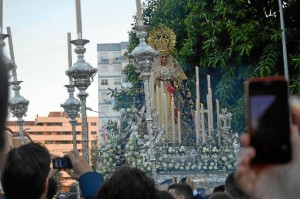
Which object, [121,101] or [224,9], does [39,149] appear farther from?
[121,101]

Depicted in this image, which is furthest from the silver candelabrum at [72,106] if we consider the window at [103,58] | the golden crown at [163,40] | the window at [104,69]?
the window at [103,58]

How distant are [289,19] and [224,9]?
2584 millimetres

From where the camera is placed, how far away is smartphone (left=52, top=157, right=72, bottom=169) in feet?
12.7

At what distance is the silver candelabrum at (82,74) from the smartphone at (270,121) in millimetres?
10644

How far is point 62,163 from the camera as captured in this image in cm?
394

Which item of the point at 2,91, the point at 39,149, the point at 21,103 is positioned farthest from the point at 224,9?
the point at 2,91

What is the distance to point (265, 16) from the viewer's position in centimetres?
3294

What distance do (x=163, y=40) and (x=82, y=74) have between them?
21.4 meters

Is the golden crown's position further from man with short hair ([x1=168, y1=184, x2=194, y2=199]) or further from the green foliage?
man with short hair ([x1=168, y1=184, x2=194, y2=199])

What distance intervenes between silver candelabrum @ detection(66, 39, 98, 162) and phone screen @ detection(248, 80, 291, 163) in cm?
1065

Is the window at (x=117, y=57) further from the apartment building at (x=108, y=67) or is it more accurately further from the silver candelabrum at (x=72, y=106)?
the silver candelabrum at (x=72, y=106)

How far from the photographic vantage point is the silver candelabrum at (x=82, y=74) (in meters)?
12.3

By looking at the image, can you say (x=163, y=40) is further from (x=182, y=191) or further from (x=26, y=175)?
(x=26, y=175)

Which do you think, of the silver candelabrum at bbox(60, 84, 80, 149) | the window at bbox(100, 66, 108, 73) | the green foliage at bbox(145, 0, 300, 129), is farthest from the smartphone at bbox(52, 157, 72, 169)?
the window at bbox(100, 66, 108, 73)
